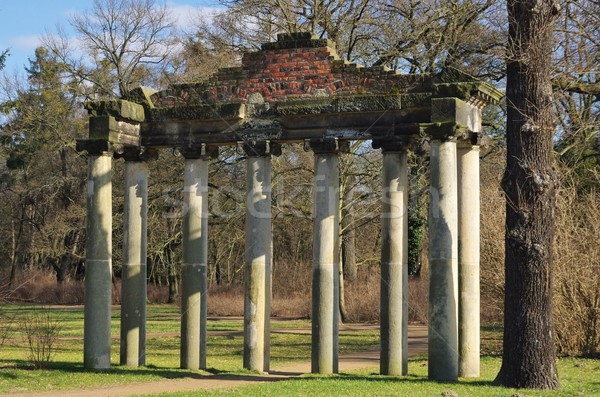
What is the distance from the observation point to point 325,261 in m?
18.7

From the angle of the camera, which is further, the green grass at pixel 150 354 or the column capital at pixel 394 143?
the column capital at pixel 394 143

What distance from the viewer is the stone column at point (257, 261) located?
19.1 meters

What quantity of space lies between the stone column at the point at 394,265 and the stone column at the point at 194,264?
12.9 feet

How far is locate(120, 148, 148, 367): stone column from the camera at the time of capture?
20.1 metres

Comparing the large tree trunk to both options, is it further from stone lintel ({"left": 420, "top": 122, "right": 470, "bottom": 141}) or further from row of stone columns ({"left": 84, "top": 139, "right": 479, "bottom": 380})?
row of stone columns ({"left": 84, "top": 139, "right": 479, "bottom": 380})

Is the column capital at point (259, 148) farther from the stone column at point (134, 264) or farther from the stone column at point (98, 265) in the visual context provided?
the stone column at point (98, 265)

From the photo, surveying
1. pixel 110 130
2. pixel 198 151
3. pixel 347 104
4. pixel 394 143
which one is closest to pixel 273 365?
pixel 198 151

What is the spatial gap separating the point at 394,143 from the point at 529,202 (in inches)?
124

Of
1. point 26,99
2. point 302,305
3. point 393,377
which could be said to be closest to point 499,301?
point 393,377

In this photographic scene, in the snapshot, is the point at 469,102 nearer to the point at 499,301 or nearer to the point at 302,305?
the point at 499,301

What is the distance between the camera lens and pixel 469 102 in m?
17.9

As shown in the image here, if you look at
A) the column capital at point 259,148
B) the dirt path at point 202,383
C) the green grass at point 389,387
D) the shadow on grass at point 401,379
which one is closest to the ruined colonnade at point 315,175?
the column capital at point 259,148

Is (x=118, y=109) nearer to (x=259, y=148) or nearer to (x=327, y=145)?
(x=259, y=148)

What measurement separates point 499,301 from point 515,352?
8415 mm
